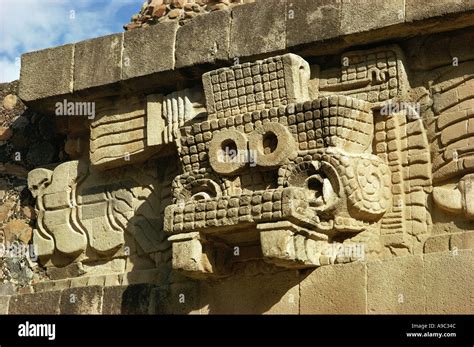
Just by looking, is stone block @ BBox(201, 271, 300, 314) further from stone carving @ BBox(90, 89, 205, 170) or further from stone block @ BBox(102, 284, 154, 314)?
stone carving @ BBox(90, 89, 205, 170)

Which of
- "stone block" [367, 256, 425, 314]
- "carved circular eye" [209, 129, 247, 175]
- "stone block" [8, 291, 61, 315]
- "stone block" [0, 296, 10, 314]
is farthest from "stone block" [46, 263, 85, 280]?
"stone block" [367, 256, 425, 314]

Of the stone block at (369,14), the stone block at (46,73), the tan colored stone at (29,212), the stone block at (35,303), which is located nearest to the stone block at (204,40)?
the stone block at (369,14)

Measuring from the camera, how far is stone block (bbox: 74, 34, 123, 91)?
10648 mm

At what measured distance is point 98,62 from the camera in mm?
10781

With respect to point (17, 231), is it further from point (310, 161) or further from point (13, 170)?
point (310, 161)

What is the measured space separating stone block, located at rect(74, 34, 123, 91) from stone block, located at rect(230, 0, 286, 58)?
1.27 meters

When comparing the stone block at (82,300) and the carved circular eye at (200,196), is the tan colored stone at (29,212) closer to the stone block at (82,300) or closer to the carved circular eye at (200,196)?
the stone block at (82,300)

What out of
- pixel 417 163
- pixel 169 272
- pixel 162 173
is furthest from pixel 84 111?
pixel 417 163

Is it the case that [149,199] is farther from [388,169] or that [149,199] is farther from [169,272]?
[388,169]

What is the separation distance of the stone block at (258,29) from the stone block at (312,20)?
0.09 metres

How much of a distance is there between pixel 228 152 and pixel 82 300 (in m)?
2.10

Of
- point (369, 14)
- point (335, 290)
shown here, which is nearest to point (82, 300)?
point (335, 290)

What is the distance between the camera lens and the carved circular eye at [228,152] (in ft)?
31.3

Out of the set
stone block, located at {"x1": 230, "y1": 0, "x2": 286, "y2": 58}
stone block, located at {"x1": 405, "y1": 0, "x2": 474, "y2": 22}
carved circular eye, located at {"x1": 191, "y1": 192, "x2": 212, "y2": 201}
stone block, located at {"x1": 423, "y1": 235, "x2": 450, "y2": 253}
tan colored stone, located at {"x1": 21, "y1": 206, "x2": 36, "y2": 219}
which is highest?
stone block, located at {"x1": 230, "y1": 0, "x2": 286, "y2": 58}
